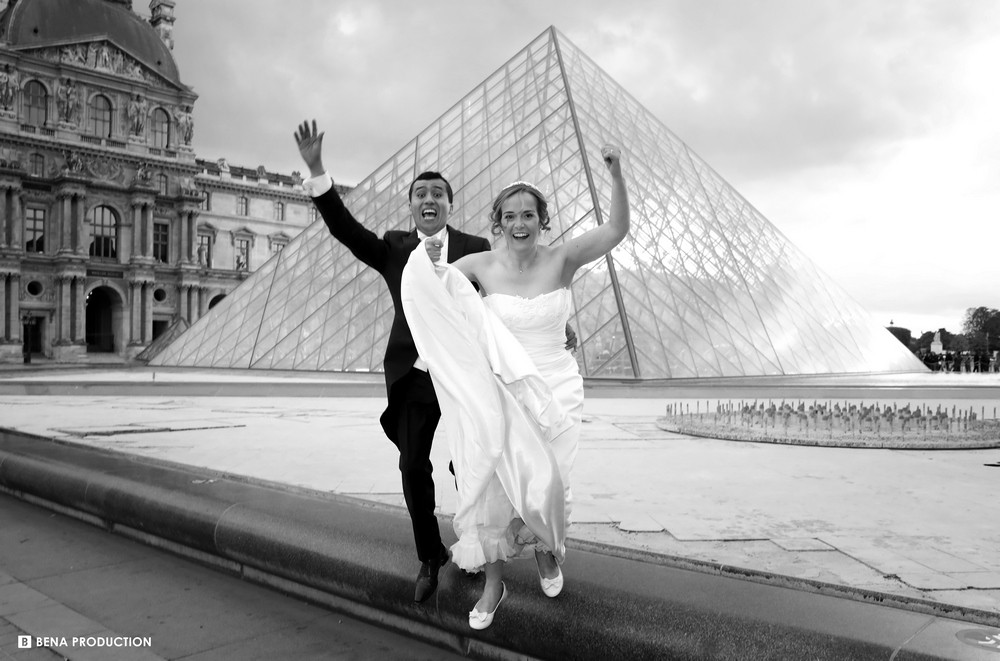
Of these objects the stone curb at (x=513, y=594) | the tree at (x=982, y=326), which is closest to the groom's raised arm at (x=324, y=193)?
the stone curb at (x=513, y=594)

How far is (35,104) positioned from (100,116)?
3.49m

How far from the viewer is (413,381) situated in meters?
2.84

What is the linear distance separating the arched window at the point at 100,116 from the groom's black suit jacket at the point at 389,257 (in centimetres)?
5145

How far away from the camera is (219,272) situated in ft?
175

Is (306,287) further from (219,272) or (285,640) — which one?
(219,272)

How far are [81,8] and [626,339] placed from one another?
157ft

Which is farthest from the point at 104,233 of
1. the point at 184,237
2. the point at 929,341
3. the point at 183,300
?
the point at 929,341

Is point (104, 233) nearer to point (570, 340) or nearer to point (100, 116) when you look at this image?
point (100, 116)

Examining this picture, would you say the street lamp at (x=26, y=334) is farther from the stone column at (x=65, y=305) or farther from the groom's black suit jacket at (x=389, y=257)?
the groom's black suit jacket at (x=389, y=257)

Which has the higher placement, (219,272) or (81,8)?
(81,8)

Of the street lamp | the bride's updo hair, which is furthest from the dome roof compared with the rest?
the bride's updo hair

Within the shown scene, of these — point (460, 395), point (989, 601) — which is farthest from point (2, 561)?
point (989, 601)

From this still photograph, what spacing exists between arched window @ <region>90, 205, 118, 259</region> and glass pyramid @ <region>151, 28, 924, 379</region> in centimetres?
2632

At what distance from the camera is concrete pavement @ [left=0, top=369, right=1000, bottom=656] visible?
3035mm
